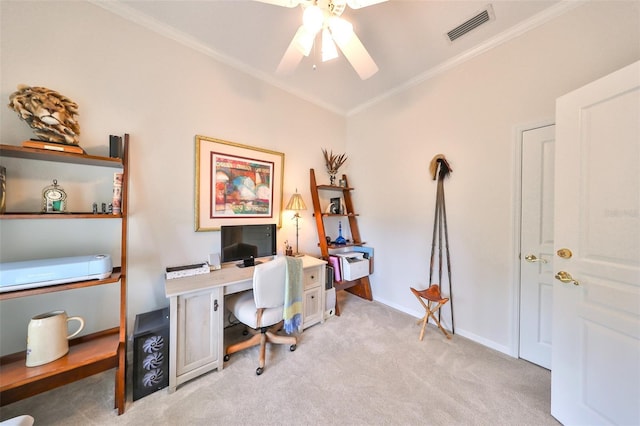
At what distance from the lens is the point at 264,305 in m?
1.72

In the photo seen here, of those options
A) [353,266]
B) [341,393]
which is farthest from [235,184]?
[341,393]

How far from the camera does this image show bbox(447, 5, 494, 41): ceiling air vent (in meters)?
1.69

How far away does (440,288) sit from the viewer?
2.37m

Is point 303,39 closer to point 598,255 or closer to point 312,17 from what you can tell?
point 312,17

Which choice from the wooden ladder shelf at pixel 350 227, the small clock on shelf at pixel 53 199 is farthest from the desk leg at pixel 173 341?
the wooden ladder shelf at pixel 350 227

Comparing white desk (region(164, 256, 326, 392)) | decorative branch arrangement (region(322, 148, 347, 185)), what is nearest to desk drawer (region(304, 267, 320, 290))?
white desk (region(164, 256, 326, 392))

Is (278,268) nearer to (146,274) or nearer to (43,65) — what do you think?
(146,274)

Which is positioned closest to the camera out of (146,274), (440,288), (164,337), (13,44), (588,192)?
(588,192)

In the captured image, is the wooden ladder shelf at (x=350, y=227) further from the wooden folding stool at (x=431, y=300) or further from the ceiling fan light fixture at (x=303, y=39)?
the ceiling fan light fixture at (x=303, y=39)

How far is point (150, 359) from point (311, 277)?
4.72 ft

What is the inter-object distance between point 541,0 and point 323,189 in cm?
263

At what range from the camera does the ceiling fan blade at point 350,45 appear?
1313mm

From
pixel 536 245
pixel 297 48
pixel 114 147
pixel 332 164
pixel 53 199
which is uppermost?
pixel 297 48

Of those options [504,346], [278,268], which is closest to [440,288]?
[504,346]
